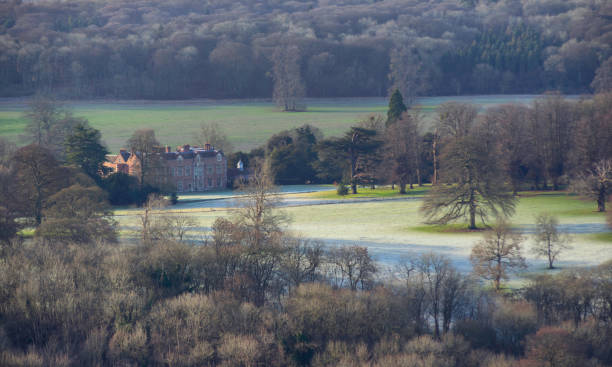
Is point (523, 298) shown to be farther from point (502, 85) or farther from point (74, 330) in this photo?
point (502, 85)

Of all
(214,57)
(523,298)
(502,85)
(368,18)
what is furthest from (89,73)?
(523,298)

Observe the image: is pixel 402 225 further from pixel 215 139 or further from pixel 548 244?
pixel 215 139

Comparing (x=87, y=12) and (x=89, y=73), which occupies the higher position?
(x=87, y=12)

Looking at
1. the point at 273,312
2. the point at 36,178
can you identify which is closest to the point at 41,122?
the point at 36,178

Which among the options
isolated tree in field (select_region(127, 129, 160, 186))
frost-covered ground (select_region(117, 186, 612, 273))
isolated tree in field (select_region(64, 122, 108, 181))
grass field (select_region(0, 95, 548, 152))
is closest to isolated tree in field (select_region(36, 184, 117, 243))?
frost-covered ground (select_region(117, 186, 612, 273))

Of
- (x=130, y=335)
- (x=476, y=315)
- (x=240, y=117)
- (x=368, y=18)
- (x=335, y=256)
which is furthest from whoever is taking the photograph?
(x=368, y=18)

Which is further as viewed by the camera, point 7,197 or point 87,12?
point 87,12

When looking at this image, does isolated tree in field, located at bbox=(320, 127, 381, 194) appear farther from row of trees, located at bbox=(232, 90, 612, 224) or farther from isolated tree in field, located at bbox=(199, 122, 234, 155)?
isolated tree in field, located at bbox=(199, 122, 234, 155)
